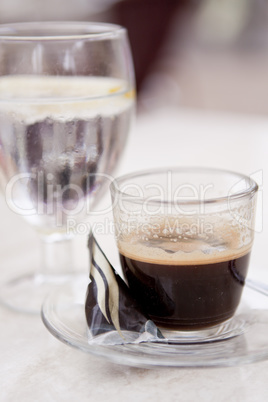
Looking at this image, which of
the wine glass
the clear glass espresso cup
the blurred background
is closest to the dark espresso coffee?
the clear glass espresso cup

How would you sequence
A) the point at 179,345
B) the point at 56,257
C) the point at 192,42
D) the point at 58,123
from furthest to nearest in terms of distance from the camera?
1. the point at 192,42
2. the point at 56,257
3. the point at 58,123
4. the point at 179,345

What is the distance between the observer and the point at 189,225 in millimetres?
439

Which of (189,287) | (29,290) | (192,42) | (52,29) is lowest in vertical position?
(192,42)

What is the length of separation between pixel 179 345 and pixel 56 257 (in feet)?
0.89

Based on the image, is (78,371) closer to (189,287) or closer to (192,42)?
(189,287)

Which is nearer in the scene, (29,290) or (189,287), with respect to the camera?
(189,287)

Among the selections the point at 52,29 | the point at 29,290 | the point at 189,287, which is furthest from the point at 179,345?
the point at 52,29

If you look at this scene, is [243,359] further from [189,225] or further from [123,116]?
[123,116]

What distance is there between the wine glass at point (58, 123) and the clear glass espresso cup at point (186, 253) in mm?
108

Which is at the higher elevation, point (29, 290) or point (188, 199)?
point (188, 199)

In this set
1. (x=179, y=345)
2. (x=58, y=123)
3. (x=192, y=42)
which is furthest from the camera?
(x=192, y=42)

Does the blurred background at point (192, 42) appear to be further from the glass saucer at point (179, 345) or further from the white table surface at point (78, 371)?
the glass saucer at point (179, 345)

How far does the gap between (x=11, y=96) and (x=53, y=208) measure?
0.11 metres

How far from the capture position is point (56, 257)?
2.15 ft
